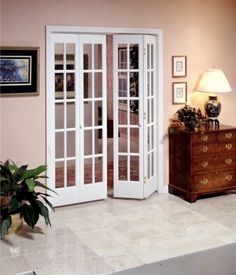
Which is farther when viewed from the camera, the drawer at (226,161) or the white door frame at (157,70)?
the drawer at (226,161)

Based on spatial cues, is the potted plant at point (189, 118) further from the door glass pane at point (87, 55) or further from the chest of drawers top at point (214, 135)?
the door glass pane at point (87, 55)

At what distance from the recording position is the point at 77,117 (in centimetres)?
559

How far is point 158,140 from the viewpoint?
6.12m

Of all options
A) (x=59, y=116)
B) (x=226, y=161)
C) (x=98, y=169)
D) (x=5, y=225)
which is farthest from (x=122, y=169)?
(x=5, y=225)

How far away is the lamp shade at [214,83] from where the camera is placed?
6.00 m

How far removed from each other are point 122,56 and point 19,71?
130cm

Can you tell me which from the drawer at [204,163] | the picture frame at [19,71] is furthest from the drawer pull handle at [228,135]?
the picture frame at [19,71]

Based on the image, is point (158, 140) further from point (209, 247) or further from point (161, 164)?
point (209, 247)

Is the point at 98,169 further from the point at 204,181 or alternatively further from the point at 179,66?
the point at 179,66

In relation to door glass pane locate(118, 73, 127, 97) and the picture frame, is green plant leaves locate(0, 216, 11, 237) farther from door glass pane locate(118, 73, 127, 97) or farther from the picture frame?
door glass pane locate(118, 73, 127, 97)

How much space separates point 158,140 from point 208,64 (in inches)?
49.2

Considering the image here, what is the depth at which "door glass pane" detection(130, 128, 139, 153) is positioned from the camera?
19.2 ft

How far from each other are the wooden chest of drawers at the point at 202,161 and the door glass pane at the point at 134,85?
0.73 meters

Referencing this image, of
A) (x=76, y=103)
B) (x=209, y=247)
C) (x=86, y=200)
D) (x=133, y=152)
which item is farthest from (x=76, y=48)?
(x=209, y=247)
